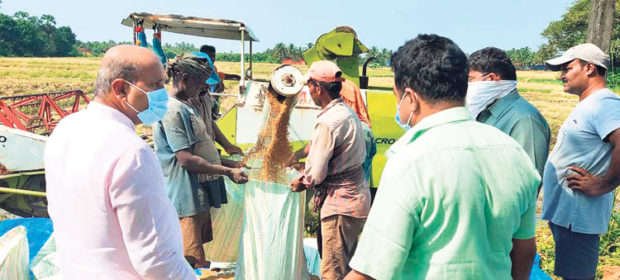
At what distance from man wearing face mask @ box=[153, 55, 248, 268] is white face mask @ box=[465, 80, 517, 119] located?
5.01ft

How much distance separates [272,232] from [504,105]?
62.4 inches

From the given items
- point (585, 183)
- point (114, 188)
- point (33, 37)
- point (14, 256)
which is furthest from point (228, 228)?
point (33, 37)

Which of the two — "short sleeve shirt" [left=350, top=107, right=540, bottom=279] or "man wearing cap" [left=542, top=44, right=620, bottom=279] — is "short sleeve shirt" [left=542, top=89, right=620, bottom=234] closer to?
"man wearing cap" [left=542, top=44, right=620, bottom=279]

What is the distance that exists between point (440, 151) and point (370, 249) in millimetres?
323

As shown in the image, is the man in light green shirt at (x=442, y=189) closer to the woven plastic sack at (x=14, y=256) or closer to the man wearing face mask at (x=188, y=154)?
the man wearing face mask at (x=188, y=154)

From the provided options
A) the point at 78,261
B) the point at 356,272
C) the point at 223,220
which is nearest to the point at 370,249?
the point at 356,272

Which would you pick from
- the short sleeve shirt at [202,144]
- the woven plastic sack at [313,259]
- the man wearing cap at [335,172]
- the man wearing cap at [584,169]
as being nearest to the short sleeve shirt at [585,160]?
the man wearing cap at [584,169]

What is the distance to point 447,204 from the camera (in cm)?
115

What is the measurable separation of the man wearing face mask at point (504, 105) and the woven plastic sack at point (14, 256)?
259 cm

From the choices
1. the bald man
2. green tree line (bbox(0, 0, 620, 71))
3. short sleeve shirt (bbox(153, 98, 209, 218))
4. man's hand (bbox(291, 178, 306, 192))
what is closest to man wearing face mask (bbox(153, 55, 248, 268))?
short sleeve shirt (bbox(153, 98, 209, 218))

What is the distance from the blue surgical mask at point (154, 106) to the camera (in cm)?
149

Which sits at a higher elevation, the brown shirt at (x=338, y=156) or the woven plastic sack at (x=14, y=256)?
the brown shirt at (x=338, y=156)

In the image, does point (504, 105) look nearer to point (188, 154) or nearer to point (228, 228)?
point (188, 154)

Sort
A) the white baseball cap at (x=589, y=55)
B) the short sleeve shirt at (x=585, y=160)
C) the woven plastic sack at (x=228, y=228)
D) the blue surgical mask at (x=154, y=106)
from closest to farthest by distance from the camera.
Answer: the blue surgical mask at (x=154, y=106), the short sleeve shirt at (x=585, y=160), the white baseball cap at (x=589, y=55), the woven plastic sack at (x=228, y=228)
